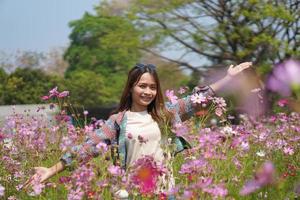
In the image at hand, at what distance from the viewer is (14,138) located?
5.05 metres

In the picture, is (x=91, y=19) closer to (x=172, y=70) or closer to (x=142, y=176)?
(x=172, y=70)

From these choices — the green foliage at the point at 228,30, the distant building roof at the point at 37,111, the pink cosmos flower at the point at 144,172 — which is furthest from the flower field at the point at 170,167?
the green foliage at the point at 228,30

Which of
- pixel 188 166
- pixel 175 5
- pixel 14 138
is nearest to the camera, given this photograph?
pixel 188 166

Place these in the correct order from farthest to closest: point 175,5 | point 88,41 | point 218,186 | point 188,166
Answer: point 88,41, point 175,5, point 188,166, point 218,186

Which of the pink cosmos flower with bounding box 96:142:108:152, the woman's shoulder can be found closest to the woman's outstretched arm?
the woman's shoulder

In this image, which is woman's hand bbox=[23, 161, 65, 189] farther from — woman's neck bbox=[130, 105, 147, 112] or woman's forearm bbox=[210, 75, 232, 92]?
woman's forearm bbox=[210, 75, 232, 92]

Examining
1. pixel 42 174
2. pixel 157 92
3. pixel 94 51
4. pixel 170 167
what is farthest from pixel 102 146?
pixel 94 51

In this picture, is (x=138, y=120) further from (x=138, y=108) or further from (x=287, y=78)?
(x=287, y=78)

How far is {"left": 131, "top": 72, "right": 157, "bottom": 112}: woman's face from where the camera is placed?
314 centimetres

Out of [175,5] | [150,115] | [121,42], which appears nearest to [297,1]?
[175,5]

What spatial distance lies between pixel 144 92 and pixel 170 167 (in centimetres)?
49

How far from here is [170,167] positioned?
2.83 m

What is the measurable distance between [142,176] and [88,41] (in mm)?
36032

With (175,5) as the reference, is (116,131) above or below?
below
